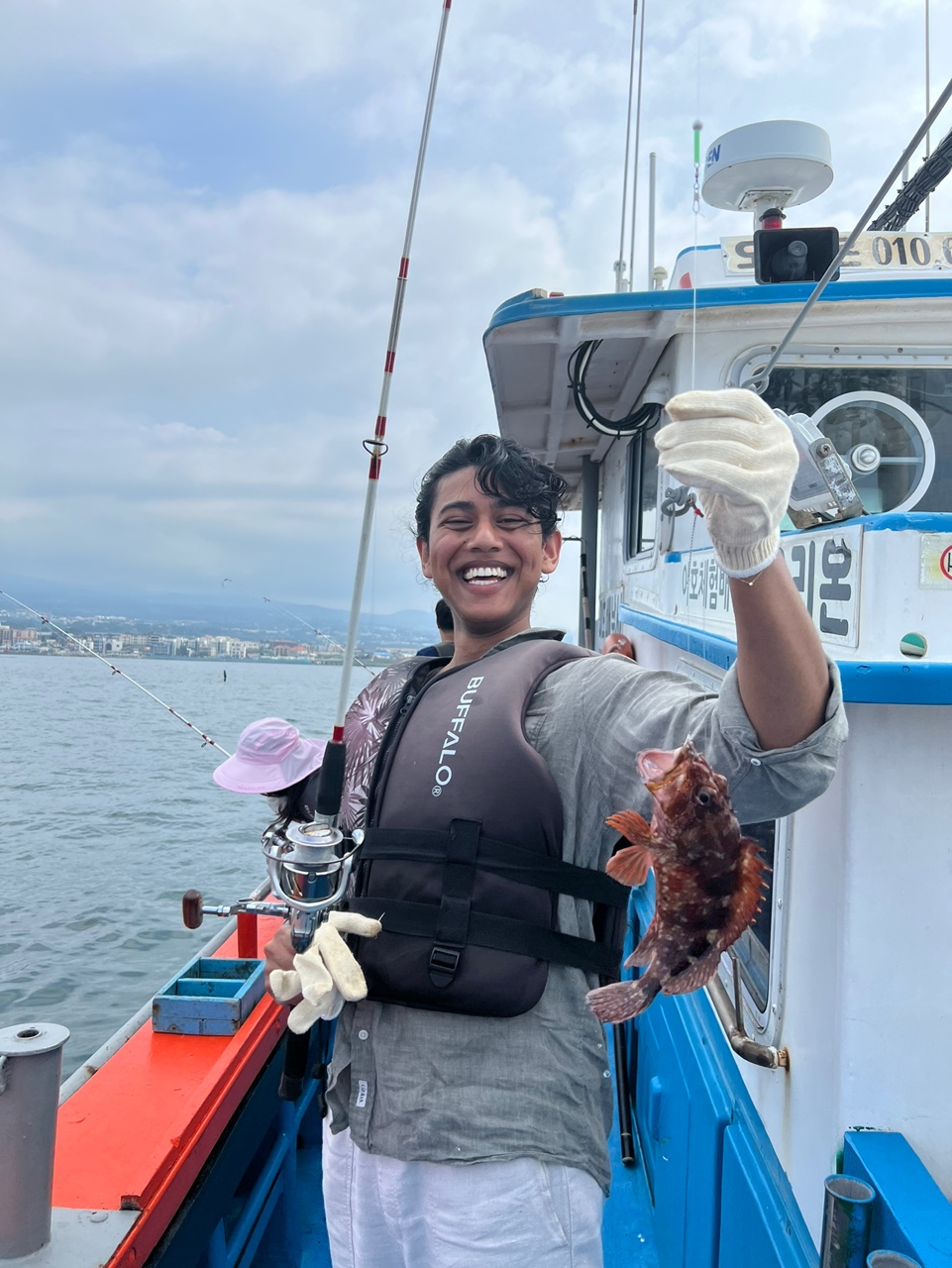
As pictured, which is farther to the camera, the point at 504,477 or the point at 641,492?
the point at 641,492

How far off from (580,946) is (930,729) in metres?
0.86

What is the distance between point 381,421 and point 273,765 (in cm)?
133

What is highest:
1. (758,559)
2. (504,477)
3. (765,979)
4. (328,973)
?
(504,477)

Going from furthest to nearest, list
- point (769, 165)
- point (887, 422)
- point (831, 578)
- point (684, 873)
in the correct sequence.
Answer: point (769, 165)
point (887, 422)
point (831, 578)
point (684, 873)

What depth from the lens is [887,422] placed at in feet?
13.4

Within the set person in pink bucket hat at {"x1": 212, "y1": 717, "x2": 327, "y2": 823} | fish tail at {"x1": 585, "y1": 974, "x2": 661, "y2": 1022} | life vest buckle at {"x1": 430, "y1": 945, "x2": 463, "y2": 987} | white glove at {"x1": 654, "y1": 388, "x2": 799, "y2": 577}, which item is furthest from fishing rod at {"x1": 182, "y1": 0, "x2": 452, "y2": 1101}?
white glove at {"x1": 654, "y1": 388, "x2": 799, "y2": 577}

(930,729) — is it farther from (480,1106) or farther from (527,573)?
(480,1106)

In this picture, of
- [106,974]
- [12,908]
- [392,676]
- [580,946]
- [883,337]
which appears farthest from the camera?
[12,908]

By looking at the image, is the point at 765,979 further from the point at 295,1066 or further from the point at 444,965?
the point at 295,1066

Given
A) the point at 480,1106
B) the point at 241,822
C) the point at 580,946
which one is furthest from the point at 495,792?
the point at 241,822

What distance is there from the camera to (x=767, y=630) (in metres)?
1.25

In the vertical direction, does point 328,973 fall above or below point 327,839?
below

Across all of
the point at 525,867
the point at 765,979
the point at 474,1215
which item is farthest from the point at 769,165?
the point at 474,1215

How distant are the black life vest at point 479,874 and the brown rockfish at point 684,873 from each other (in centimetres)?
22
